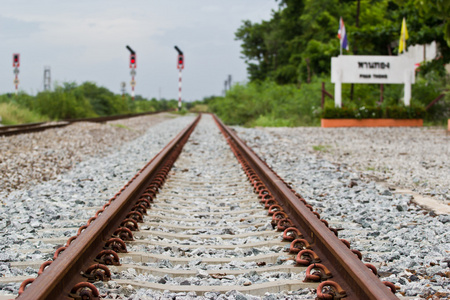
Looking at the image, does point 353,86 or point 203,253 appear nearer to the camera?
point 203,253

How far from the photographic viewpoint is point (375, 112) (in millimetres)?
17719

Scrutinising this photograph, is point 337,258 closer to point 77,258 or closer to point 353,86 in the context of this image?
point 77,258

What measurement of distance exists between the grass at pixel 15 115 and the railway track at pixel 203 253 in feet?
49.0

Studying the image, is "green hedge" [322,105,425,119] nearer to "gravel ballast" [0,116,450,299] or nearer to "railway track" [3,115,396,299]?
"gravel ballast" [0,116,450,299]

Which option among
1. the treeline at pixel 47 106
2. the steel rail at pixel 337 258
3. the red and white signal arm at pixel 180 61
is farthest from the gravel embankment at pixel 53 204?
the red and white signal arm at pixel 180 61

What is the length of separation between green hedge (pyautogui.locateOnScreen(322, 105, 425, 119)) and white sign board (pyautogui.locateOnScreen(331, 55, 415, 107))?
0.55 metres

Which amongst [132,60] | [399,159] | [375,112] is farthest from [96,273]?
[132,60]

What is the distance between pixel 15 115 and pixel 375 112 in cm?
1485

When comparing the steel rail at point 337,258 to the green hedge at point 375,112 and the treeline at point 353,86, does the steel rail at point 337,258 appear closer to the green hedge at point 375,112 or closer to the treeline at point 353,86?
the treeline at point 353,86

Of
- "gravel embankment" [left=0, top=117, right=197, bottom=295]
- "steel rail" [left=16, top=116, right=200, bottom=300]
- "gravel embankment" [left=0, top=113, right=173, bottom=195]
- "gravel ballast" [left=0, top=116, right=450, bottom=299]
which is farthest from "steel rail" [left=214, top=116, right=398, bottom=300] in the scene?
"gravel embankment" [left=0, top=113, right=173, bottom=195]

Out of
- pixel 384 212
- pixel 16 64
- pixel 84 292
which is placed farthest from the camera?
pixel 16 64

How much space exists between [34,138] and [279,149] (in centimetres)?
598

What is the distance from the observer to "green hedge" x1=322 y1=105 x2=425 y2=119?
17.4 meters

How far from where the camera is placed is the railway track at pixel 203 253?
205 centimetres
